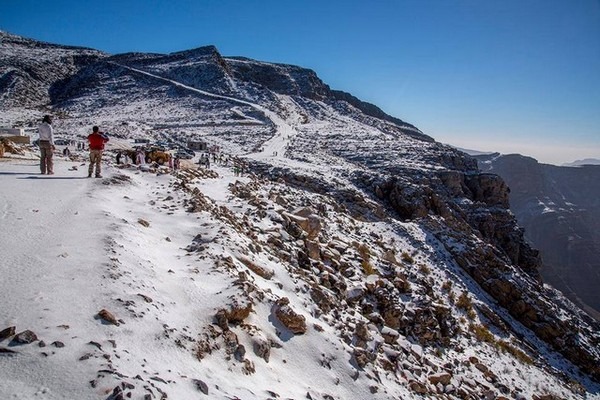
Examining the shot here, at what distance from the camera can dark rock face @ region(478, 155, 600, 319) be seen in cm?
10706

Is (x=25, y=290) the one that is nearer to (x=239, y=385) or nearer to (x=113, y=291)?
(x=113, y=291)

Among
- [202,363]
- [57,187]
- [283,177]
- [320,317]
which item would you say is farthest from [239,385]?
[283,177]

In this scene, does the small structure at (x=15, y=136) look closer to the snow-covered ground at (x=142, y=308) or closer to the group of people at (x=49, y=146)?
the group of people at (x=49, y=146)

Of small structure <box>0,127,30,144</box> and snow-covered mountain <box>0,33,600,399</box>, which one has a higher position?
small structure <box>0,127,30,144</box>

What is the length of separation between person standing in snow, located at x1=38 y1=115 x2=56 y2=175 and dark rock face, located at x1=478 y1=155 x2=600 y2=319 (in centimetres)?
11023

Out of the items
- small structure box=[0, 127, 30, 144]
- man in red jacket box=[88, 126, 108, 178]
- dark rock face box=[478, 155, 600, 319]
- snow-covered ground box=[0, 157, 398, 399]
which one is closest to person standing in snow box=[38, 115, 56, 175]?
man in red jacket box=[88, 126, 108, 178]

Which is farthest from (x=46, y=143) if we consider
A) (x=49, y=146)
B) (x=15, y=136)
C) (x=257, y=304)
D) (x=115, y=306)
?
(x=15, y=136)

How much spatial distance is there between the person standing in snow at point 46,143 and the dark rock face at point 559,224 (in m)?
110

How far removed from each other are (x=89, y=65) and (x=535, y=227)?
157m

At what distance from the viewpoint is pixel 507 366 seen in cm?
1267

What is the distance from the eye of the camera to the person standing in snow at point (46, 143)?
995cm

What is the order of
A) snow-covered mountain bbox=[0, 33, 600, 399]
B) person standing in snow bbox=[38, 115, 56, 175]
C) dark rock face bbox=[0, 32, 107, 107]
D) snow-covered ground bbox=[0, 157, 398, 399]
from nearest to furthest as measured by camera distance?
snow-covered ground bbox=[0, 157, 398, 399]
snow-covered mountain bbox=[0, 33, 600, 399]
person standing in snow bbox=[38, 115, 56, 175]
dark rock face bbox=[0, 32, 107, 107]

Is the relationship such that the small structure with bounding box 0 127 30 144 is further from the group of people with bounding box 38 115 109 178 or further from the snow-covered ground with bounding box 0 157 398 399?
the snow-covered ground with bounding box 0 157 398 399

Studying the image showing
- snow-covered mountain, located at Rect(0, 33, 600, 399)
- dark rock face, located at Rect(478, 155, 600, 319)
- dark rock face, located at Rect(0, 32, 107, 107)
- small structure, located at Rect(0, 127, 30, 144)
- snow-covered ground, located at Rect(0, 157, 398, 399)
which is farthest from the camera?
dark rock face, located at Rect(478, 155, 600, 319)
